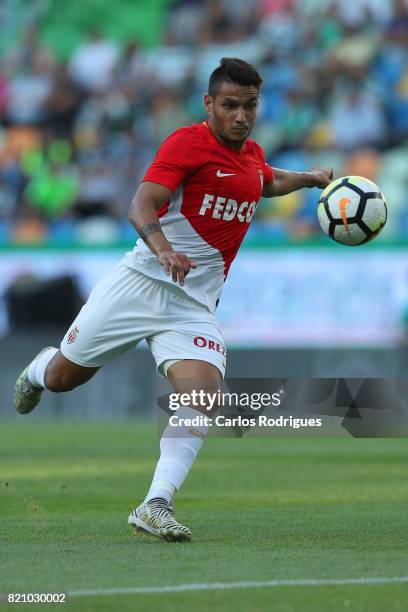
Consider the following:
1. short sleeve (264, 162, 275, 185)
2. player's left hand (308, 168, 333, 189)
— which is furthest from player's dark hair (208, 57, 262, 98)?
player's left hand (308, 168, 333, 189)

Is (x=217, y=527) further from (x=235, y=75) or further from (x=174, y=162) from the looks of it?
(x=235, y=75)

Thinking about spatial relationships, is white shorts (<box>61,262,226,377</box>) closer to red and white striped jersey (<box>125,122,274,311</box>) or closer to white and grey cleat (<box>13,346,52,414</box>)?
red and white striped jersey (<box>125,122,274,311</box>)

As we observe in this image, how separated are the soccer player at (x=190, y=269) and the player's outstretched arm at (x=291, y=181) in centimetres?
39

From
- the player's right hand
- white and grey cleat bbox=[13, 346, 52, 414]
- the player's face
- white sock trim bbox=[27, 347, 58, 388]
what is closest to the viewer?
the player's right hand

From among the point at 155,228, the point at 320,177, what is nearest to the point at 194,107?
the point at 320,177

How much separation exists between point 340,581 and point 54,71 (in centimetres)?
A: 2274

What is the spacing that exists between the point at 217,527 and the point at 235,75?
100 inches

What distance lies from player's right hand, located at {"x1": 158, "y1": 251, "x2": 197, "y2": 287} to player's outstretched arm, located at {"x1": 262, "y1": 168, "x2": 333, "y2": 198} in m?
1.48

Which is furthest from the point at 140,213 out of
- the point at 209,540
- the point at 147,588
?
the point at 147,588

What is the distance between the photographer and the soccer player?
703 centimetres

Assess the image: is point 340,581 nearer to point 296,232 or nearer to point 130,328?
point 130,328

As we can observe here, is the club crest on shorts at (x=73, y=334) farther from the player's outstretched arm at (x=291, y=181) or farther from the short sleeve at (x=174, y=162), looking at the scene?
the player's outstretched arm at (x=291, y=181)

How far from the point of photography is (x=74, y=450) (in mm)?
14359

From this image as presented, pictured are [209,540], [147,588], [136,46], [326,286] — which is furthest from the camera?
[136,46]
